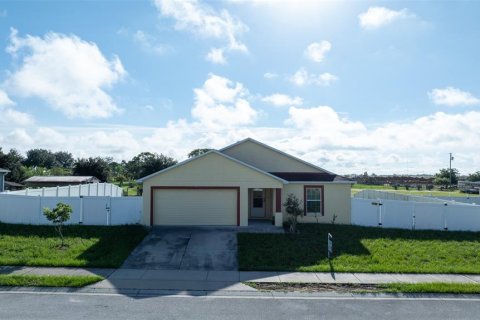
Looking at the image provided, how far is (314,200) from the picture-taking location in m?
22.2

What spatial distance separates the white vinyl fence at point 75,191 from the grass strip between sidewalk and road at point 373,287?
689 inches

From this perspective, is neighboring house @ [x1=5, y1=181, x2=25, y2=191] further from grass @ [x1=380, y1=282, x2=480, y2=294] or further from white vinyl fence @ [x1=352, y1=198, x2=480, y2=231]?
grass @ [x1=380, y1=282, x2=480, y2=294]

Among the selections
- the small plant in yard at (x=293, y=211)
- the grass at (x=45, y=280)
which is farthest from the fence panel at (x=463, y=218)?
the grass at (x=45, y=280)

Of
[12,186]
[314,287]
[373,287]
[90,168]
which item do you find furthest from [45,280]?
[90,168]

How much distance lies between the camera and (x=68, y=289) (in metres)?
A: 10.8

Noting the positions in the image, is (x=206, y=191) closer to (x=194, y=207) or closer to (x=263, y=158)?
(x=194, y=207)

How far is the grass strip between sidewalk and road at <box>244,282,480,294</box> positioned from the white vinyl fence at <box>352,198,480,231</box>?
29.9 ft

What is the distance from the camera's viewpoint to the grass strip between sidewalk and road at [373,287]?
11.0 m

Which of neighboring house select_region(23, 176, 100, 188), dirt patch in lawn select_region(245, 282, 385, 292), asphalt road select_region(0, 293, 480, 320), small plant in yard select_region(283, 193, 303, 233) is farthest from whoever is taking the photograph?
neighboring house select_region(23, 176, 100, 188)

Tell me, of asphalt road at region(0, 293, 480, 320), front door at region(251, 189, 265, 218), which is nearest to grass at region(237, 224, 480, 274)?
asphalt road at region(0, 293, 480, 320)

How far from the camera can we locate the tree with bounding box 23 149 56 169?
116125 mm

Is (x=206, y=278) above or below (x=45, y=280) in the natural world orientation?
below

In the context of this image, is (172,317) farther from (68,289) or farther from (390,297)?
(390,297)

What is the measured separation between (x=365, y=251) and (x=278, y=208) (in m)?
5.83
